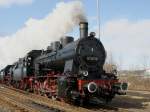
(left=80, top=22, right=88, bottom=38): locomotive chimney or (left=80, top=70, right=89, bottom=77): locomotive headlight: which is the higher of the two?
(left=80, top=22, right=88, bottom=38): locomotive chimney

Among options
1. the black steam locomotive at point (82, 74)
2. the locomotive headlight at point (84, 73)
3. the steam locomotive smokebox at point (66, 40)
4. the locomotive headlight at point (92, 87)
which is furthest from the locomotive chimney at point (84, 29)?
the locomotive headlight at point (92, 87)

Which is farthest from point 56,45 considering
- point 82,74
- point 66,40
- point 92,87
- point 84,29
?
point 92,87

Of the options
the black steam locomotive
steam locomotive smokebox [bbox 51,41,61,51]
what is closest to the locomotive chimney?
the black steam locomotive

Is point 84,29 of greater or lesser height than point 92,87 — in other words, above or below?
above

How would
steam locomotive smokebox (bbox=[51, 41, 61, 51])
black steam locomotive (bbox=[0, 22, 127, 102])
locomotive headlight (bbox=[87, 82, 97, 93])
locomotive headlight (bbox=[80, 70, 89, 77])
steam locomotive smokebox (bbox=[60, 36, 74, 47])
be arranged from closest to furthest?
locomotive headlight (bbox=[87, 82, 97, 93]) < black steam locomotive (bbox=[0, 22, 127, 102]) < locomotive headlight (bbox=[80, 70, 89, 77]) < steam locomotive smokebox (bbox=[60, 36, 74, 47]) < steam locomotive smokebox (bbox=[51, 41, 61, 51])

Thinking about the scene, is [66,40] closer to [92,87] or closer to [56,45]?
[56,45]

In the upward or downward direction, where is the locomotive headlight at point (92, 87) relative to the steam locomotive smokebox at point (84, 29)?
downward

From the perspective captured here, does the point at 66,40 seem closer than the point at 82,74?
No

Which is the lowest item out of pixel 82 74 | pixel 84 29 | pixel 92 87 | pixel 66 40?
pixel 92 87

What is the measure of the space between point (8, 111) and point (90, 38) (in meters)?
7.02

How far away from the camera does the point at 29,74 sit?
30.6 metres

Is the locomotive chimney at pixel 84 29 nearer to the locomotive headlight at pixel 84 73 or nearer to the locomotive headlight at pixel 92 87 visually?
the locomotive headlight at pixel 84 73

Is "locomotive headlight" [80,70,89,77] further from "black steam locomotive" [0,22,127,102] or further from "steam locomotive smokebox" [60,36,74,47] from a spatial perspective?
"steam locomotive smokebox" [60,36,74,47]

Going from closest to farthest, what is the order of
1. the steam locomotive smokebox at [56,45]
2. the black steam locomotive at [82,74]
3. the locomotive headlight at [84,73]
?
the black steam locomotive at [82,74]
the locomotive headlight at [84,73]
the steam locomotive smokebox at [56,45]
